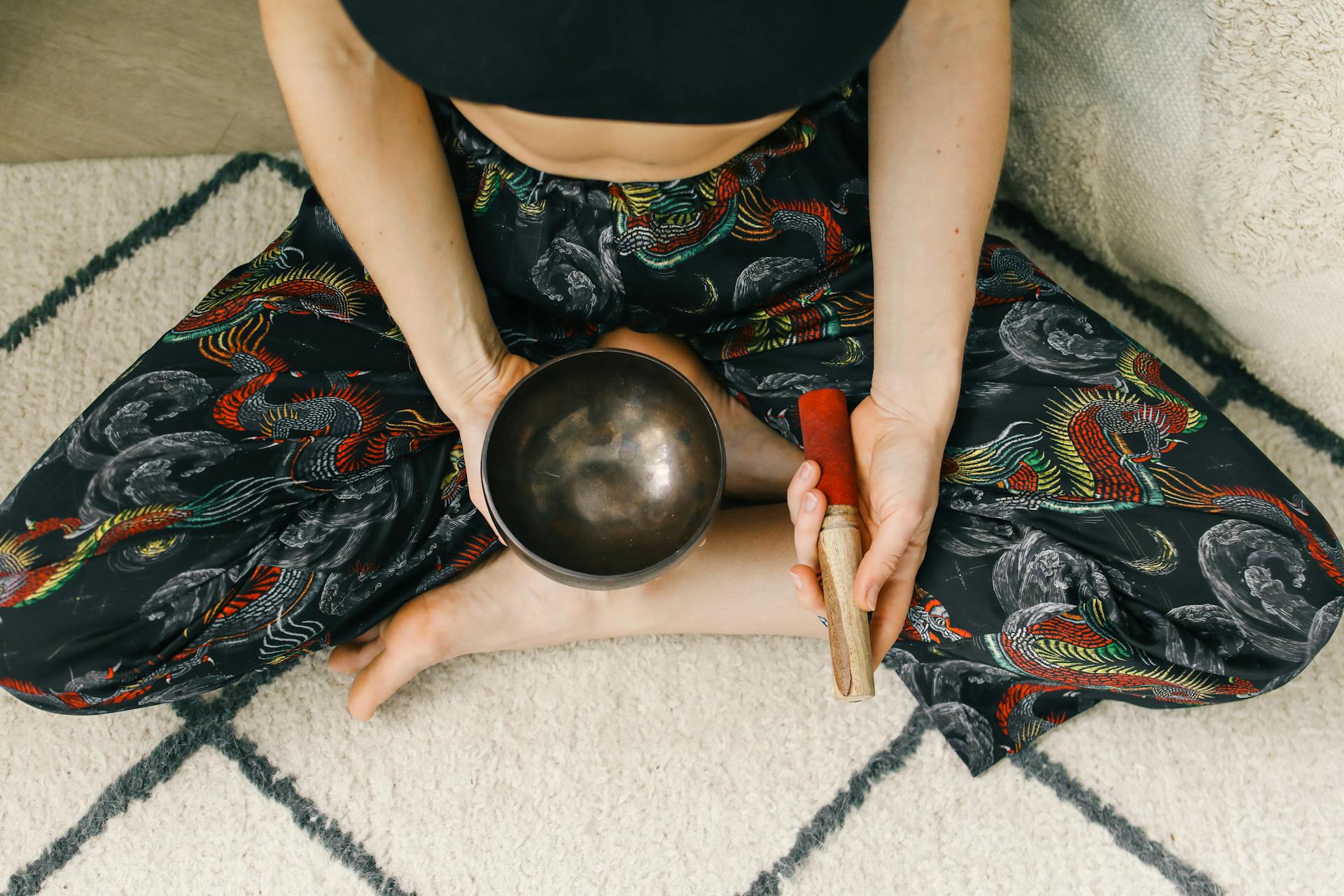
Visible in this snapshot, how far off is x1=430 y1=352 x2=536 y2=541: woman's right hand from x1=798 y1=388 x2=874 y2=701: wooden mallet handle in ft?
0.85

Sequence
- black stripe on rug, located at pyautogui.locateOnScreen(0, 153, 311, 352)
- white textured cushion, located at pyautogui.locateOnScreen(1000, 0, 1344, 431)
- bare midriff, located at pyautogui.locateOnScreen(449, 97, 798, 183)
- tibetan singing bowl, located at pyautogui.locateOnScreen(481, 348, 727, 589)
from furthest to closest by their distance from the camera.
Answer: black stripe on rug, located at pyautogui.locateOnScreen(0, 153, 311, 352) → white textured cushion, located at pyautogui.locateOnScreen(1000, 0, 1344, 431) → tibetan singing bowl, located at pyautogui.locateOnScreen(481, 348, 727, 589) → bare midriff, located at pyautogui.locateOnScreen(449, 97, 798, 183)

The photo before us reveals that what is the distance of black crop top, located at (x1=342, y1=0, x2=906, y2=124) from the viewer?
504mm

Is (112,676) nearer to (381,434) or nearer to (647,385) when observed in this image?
(381,434)

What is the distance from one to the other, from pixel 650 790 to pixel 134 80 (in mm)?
1106

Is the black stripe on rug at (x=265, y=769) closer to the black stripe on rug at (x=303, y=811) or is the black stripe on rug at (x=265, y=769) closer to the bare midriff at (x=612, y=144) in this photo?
the black stripe on rug at (x=303, y=811)

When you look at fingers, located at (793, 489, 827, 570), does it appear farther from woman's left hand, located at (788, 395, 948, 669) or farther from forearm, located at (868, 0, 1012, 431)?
forearm, located at (868, 0, 1012, 431)

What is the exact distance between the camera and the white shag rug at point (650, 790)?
1.00 meters

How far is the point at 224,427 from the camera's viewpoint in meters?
0.84

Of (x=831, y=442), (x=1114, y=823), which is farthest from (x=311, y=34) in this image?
(x=1114, y=823)

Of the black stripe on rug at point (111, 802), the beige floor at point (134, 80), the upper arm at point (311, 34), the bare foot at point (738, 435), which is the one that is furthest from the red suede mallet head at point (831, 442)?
the beige floor at point (134, 80)

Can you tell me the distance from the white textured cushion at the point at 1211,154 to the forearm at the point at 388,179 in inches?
27.1

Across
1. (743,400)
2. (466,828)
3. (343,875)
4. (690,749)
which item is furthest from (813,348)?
(343,875)

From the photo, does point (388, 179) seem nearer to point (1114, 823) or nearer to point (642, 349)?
point (642, 349)

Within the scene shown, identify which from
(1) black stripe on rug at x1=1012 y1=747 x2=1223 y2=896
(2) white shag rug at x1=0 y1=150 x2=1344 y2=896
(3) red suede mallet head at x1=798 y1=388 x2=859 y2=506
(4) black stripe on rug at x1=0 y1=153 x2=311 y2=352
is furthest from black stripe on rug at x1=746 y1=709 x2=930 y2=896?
(4) black stripe on rug at x1=0 y1=153 x2=311 y2=352
